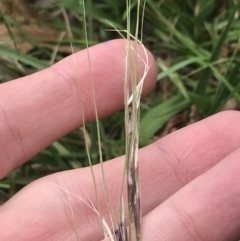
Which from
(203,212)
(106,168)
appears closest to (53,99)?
(106,168)

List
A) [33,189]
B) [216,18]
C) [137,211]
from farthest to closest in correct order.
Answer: [216,18] < [33,189] < [137,211]

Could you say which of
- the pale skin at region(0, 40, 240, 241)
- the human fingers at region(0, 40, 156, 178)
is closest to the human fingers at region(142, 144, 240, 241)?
the pale skin at region(0, 40, 240, 241)

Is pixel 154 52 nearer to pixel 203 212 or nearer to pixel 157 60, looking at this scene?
pixel 157 60

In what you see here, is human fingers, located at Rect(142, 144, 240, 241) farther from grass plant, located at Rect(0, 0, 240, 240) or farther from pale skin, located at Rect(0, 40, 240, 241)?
grass plant, located at Rect(0, 0, 240, 240)

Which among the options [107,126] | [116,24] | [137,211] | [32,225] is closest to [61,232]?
[32,225]

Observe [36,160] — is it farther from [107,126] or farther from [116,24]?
[116,24]

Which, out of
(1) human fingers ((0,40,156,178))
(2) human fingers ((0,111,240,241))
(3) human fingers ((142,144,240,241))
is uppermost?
(1) human fingers ((0,40,156,178))
